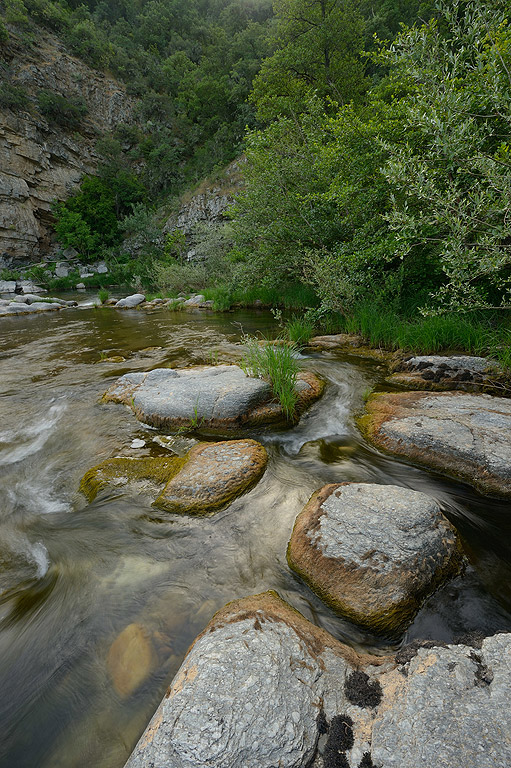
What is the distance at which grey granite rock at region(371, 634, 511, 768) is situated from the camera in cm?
98

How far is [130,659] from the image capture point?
5.72 ft

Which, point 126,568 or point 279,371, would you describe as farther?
point 279,371

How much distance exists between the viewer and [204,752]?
1078 millimetres

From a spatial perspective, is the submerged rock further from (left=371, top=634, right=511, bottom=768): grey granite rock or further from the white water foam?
(left=371, top=634, right=511, bottom=768): grey granite rock

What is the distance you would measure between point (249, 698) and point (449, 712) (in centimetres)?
73

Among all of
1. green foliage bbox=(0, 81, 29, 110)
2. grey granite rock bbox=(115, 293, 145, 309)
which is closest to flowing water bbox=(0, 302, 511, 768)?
grey granite rock bbox=(115, 293, 145, 309)

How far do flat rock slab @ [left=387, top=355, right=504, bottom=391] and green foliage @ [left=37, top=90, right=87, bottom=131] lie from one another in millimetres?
53445

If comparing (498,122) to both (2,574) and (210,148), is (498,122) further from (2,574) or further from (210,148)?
(210,148)

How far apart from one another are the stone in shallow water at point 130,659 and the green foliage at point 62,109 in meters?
54.9

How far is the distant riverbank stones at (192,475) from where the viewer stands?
9.10ft

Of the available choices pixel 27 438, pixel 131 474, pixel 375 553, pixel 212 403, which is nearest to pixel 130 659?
pixel 375 553

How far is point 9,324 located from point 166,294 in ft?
28.4

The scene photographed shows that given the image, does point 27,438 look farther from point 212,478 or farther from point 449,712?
point 449,712

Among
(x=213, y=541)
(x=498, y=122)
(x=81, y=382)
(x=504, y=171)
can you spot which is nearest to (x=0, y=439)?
(x=81, y=382)
